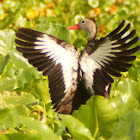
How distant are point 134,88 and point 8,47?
2.04 ft

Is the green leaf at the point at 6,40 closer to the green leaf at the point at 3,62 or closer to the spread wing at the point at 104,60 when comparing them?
the green leaf at the point at 3,62

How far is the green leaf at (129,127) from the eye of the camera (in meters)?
0.99

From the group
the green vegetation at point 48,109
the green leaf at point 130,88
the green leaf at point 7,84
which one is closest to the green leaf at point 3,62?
the green vegetation at point 48,109

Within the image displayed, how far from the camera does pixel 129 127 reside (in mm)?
990

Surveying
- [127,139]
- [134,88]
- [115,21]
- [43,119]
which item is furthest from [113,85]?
[115,21]

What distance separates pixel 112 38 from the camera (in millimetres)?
1331

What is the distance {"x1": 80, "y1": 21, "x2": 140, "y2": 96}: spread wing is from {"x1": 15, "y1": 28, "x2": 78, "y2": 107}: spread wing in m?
0.04

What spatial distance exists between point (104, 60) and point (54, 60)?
0.57 ft

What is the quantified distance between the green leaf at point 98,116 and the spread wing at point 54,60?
232 millimetres

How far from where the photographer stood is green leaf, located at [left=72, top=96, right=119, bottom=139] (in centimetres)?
108

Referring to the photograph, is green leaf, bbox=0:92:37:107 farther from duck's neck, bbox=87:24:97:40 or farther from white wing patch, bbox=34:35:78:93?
duck's neck, bbox=87:24:97:40

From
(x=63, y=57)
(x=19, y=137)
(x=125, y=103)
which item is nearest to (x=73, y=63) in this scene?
(x=63, y=57)

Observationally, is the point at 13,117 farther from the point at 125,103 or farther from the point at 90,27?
the point at 90,27

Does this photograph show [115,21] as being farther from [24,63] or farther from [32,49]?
[32,49]
